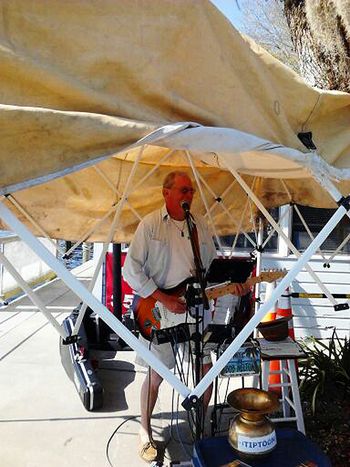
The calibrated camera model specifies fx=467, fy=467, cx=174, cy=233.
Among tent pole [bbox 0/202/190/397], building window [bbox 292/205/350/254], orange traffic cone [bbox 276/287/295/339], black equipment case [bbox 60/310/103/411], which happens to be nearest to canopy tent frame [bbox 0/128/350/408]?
tent pole [bbox 0/202/190/397]

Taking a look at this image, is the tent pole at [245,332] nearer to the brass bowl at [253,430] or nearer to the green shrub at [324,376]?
the brass bowl at [253,430]

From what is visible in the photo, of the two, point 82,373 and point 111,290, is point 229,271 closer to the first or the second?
point 82,373

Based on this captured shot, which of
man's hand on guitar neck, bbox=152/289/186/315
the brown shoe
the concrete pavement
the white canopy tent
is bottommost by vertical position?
the concrete pavement

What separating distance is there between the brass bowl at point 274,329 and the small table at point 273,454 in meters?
1.23

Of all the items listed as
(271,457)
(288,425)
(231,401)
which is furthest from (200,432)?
(288,425)

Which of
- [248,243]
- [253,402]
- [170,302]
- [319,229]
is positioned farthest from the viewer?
[248,243]

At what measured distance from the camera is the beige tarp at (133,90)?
79.2 inches

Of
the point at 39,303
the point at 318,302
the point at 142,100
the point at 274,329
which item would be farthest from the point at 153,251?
the point at 318,302

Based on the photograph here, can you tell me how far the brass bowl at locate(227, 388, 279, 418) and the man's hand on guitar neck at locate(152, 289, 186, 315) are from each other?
0.80 meters

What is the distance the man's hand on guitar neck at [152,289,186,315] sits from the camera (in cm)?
335

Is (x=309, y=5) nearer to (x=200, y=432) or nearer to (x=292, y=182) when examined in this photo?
(x=292, y=182)

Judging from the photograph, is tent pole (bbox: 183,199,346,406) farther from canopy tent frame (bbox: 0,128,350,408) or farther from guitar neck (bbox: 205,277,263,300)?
guitar neck (bbox: 205,277,263,300)

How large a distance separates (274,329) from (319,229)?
10.5ft

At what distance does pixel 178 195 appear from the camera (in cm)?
354
